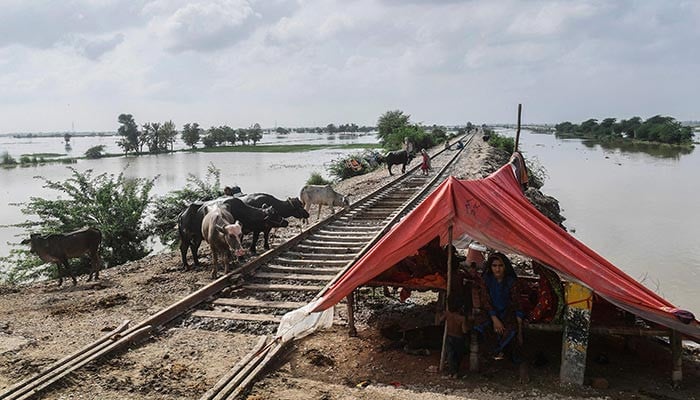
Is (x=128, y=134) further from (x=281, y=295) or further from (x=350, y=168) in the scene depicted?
(x=281, y=295)

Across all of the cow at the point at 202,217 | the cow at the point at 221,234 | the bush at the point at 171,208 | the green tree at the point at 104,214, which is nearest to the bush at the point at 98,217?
the green tree at the point at 104,214

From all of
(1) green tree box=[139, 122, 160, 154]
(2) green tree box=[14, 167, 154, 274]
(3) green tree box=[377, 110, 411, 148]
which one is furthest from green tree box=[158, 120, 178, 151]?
(2) green tree box=[14, 167, 154, 274]

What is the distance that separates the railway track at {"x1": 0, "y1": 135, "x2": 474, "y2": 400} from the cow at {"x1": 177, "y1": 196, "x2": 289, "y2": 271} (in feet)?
2.49

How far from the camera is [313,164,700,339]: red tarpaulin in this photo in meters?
5.29

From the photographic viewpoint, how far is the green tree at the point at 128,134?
78.3 m

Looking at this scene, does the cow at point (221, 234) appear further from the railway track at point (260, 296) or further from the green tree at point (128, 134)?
the green tree at point (128, 134)

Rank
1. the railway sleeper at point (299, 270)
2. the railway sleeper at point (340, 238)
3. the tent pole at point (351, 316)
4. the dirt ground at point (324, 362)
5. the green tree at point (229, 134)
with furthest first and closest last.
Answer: the green tree at point (229, 134)
the railway sleeper at point (340, 238)
the railway sleeper at point (299, 270)
the tent pole at point (351, 316)
the dirt ground at point (324, 362)

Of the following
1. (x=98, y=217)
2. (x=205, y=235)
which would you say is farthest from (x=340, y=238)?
(x=98, y=217)

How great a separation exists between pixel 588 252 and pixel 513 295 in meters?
0.99

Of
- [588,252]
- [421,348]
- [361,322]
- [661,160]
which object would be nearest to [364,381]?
[421,348]

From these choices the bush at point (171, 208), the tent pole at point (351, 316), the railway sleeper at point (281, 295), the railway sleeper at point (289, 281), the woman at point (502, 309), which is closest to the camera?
the woman at point (502, 309)

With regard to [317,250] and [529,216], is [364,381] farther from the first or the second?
[317,250]

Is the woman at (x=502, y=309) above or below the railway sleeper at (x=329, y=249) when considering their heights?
above

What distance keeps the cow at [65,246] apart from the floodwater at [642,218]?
12.4 m
